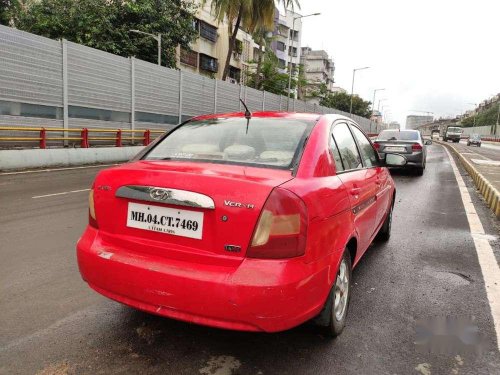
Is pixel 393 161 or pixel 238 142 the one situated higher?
pixel 238 142

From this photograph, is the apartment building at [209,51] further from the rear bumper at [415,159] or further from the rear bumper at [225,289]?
the rear bumper at [225,289]

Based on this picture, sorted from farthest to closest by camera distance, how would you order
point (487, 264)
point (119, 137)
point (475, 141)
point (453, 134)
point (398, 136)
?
point (453, 134)
point (475, 141)
point (119, 137)
point (398, 136)
point (487, 264)

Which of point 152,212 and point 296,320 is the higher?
point 152,212

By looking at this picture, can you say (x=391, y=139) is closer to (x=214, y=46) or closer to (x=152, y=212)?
(x=152, y=212)

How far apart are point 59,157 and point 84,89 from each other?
3441mm

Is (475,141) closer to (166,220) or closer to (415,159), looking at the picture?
(415,159)

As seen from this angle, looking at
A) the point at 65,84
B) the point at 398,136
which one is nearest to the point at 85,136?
the point at 65,84

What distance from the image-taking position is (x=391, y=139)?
14.1 metres

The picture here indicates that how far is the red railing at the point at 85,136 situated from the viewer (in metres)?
12.7

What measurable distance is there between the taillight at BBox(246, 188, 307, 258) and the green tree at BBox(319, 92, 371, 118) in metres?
64.9

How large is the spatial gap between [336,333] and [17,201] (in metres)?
6.39

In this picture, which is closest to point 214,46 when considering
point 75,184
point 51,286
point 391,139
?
point 391,139

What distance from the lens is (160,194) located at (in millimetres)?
2412

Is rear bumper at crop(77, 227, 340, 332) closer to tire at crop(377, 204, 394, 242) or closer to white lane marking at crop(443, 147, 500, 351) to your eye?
white lane marking at crop(443, 147, 500, 351)
